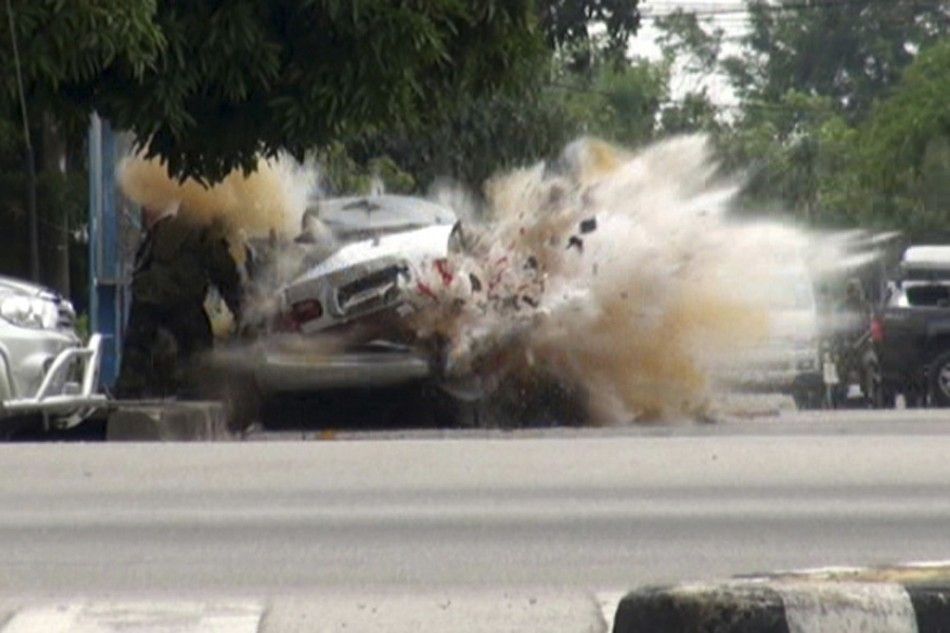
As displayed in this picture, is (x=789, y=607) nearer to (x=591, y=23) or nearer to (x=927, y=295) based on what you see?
(x=591, y=23)

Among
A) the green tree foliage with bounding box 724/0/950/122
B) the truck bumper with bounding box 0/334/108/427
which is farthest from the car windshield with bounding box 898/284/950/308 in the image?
the green tree foliage with bounding box 724/0/950/122

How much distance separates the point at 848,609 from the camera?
17.3 ft

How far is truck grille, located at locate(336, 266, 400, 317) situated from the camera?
18.2 m

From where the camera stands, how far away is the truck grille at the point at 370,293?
18.2 meters

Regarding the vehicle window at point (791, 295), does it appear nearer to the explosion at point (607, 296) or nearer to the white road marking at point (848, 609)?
the explosion at point (607, 296)

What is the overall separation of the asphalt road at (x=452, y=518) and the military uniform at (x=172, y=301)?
39.4 ft

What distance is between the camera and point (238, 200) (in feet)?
67.4

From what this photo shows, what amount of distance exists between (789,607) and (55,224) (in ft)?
74.2

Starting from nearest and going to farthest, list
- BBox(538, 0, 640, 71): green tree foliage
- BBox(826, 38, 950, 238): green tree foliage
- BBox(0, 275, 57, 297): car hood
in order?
BBox(0, 275, 57, 297): car hood < BBox(538, 0, 640, 71): green tree foliage < BBox(826, 38, 950, 238): green tree foliage

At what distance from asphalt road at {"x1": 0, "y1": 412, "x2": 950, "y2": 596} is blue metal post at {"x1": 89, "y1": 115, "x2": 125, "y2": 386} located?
13994 mm

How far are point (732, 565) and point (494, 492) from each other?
76cm

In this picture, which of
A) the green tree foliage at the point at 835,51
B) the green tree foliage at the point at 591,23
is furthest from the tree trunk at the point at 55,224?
the green tree foliage at the point at 835,51

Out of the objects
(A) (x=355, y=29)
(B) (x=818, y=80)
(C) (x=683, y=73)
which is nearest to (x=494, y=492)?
(A) (x=355, y=29)

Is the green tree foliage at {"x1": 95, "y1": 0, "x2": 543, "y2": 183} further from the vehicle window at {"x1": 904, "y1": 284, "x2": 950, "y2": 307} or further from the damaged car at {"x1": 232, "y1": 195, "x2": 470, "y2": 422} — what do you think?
the vehicle window at {"x1": 904, "y1": 284, "x2": 950, "y2": 307}
